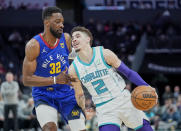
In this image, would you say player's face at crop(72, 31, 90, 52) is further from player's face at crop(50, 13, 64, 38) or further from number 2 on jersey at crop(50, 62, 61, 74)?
number 2 on jersey at crop(50, 62, 61, 74)

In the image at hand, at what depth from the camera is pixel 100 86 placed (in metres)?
5.32

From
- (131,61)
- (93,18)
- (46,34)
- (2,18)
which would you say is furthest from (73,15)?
(46,34)

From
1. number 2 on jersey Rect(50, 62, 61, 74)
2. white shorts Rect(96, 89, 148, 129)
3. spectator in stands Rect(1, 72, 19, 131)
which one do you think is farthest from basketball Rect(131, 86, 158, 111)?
spectator in stands Rect(1, 72, 19, 131)

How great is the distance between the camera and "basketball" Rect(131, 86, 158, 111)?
5062 mm

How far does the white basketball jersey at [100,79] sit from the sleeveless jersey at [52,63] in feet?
2.61

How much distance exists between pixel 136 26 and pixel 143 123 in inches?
635

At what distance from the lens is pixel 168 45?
18.7 metres

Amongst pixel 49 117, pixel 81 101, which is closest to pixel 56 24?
pixel 81 101

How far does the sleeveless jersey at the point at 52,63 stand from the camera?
19.7 feet

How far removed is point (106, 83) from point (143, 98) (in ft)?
1.74

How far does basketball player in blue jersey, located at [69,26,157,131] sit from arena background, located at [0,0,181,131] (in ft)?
30.5

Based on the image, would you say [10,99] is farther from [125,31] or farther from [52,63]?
[125,31]

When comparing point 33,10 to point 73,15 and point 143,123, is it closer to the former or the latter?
point 73,15

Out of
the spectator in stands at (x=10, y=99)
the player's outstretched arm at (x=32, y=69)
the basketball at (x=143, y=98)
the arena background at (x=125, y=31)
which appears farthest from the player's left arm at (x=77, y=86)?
the arena background at (x=125, y=31)
